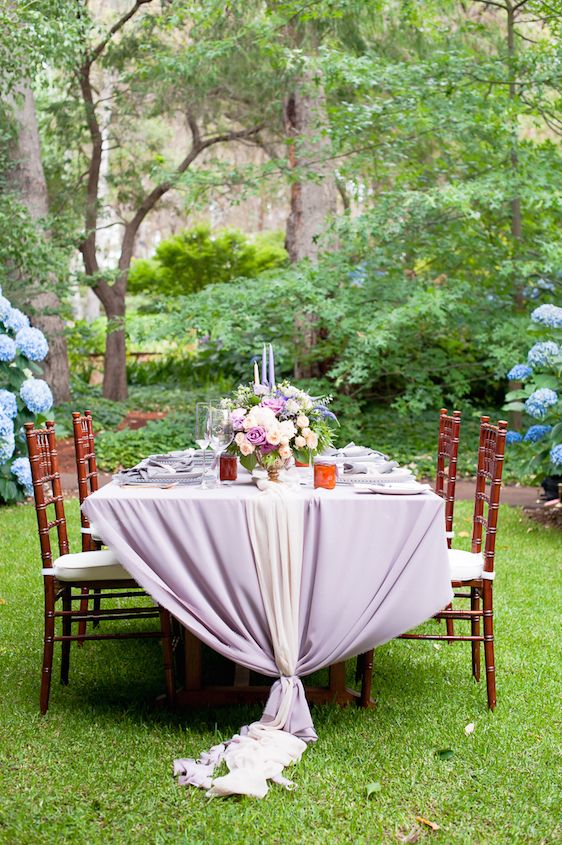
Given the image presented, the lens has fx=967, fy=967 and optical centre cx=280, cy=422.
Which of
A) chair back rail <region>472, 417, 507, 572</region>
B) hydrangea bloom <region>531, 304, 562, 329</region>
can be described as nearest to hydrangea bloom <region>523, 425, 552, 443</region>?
hydrangea bloom <region>531, 304, 562, 329</region>

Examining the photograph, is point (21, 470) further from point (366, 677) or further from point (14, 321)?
point (366, 677)

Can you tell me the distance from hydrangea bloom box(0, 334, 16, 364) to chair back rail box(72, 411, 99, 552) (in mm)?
2807

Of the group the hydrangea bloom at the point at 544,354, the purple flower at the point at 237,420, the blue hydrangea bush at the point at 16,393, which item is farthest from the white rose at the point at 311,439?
the blue hydrangea bush at the point at 16,393

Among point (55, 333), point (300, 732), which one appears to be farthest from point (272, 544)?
point (55, 333)

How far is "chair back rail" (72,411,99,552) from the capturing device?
4508 mm

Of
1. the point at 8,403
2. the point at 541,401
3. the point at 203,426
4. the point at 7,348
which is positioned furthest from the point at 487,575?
the point at 7,348

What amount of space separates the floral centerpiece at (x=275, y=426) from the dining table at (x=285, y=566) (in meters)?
0.23

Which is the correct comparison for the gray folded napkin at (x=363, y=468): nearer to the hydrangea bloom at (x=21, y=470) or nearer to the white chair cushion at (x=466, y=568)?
the white chair cushion at (x=466, y=568)

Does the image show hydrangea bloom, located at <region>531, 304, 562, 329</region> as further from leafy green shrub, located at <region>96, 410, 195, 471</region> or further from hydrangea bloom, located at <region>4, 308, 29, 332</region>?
leafy green shrub, located at <region>96, 410, 195, 471</region>

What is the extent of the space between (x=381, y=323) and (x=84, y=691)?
19.9 feet

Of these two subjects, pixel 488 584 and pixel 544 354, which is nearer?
pixel 488 584

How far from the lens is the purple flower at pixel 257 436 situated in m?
3.51

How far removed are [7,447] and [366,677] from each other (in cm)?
456

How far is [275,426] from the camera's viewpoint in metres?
3.52
